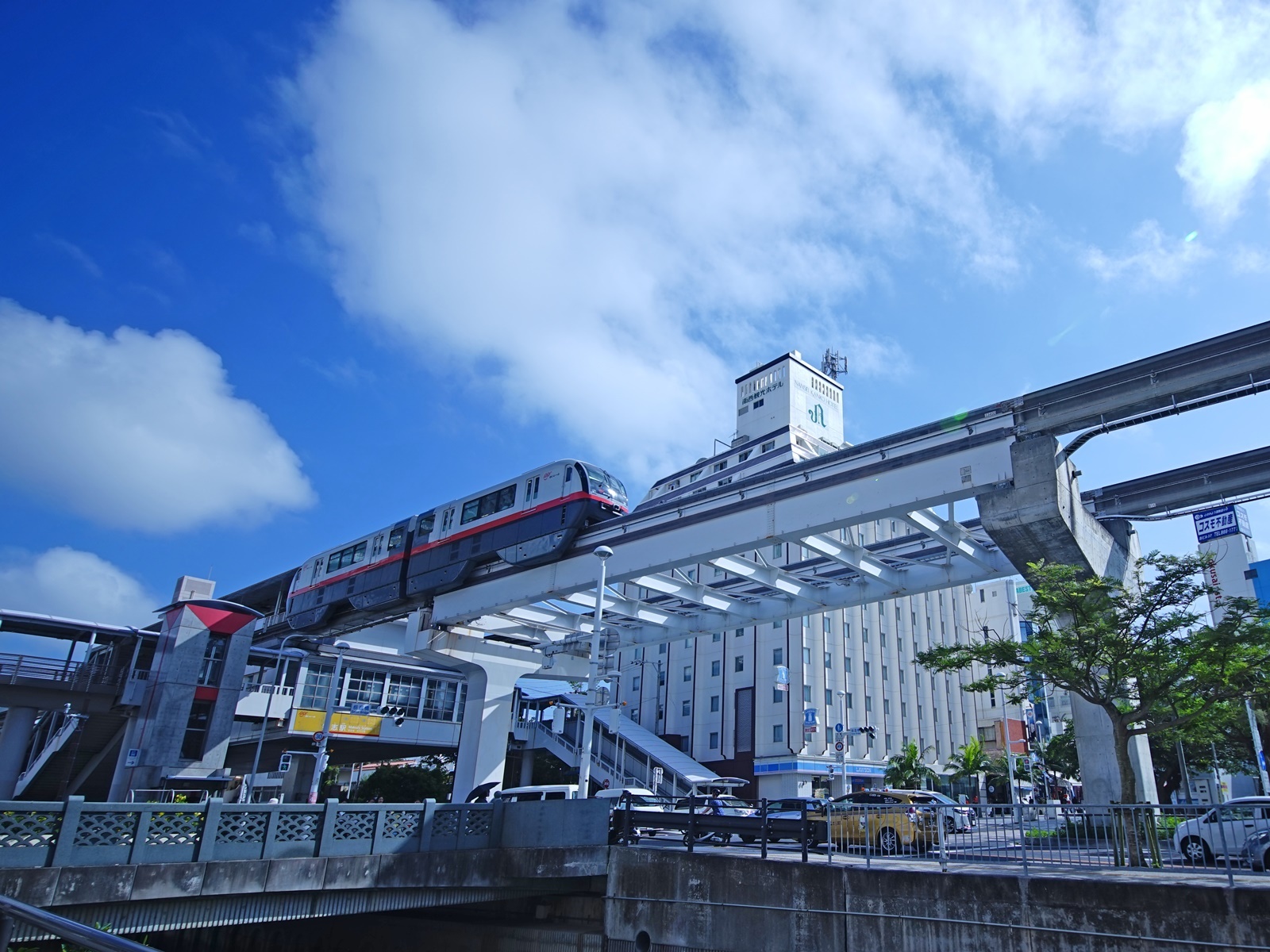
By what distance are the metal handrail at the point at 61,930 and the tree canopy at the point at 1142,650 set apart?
16546 mm

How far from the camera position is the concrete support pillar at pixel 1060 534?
1773 cm

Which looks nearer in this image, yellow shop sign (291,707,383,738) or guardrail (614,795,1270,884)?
guardrail (614,795,1270,884)

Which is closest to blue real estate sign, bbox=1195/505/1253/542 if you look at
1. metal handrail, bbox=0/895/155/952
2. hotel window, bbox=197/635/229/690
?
hotel window, bbox=197/635/229/690

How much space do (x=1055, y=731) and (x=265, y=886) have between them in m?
94.9

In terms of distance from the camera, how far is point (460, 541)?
29.8m

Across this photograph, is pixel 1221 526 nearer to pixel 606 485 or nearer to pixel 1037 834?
pixel 606 485

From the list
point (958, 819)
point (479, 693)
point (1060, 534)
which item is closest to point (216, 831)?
point (958, 819)

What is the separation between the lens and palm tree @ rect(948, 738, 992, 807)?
54750 millimetres

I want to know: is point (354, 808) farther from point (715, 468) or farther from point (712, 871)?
point (715, 468)

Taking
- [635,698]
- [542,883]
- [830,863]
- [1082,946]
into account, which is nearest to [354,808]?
[542,883]

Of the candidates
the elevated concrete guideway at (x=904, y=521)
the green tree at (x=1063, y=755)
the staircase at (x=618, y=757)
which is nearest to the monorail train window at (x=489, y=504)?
the elevated concrete guideway at (x=904, y=521)

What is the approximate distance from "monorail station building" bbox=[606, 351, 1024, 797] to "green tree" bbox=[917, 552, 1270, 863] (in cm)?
3041

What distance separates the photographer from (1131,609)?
16.8 metres

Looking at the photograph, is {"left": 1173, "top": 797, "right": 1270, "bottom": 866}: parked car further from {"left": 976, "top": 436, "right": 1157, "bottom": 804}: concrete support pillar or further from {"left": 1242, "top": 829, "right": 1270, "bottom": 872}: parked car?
{"left": 976, "top": 436, "right": 1157, "bottom": 804}: concrete support pillar
